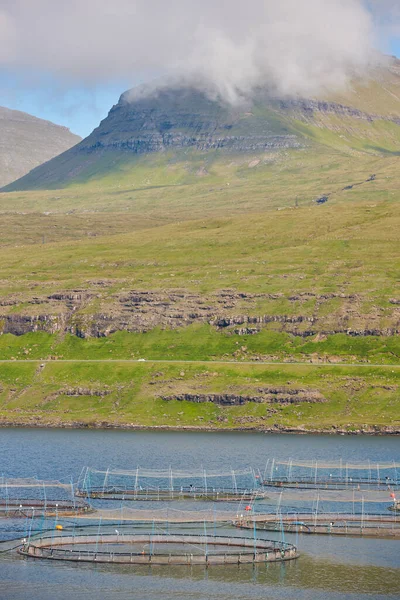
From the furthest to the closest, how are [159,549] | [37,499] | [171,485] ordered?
1. [171,485]
2. [37,499]
3. [159,549]

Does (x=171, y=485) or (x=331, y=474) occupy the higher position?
(x=331, y=474)

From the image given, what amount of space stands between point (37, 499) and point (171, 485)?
22.1 m

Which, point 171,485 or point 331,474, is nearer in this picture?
point 171,485

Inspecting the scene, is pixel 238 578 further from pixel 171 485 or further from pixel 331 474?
pixel 331 474

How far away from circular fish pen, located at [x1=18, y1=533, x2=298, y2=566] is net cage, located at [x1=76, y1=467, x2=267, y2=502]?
26.4m

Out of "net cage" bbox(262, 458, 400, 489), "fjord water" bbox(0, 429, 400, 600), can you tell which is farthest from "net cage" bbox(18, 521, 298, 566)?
"net cage" bbox(262, 458, 400, 489)

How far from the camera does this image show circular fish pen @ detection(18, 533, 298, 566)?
11669 cm

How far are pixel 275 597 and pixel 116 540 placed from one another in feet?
83.3

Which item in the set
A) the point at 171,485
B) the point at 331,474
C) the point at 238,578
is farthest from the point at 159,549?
the point at 331,474

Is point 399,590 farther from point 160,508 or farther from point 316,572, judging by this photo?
point 160,508

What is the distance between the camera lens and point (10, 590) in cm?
10500

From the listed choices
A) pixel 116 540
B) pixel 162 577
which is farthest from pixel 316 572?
pixel 116 540

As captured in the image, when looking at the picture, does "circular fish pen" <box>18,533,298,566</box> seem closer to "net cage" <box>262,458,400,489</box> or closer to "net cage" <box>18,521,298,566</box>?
"net cage" <box>18,521,298,566</box>

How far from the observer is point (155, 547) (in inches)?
4783
